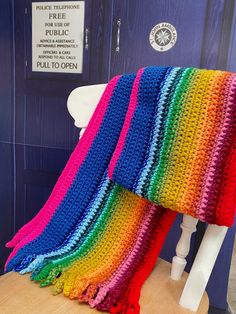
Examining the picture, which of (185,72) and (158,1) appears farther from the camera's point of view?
(158,1)

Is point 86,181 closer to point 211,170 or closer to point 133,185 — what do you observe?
point 133,185

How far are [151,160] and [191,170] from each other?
0.08 m

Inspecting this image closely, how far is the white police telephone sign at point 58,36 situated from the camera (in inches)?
42.3

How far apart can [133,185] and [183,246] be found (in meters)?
0.19

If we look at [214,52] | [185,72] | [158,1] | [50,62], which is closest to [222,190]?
[185,72]

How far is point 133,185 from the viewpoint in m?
0.55

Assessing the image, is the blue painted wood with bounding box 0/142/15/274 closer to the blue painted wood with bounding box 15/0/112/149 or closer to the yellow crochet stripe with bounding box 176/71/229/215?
the blue painted wood with bounding box 15/0/112/149

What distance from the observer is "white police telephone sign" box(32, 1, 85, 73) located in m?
1.07

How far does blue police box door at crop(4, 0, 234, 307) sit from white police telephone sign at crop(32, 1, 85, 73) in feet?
0.04

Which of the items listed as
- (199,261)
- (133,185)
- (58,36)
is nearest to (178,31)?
(58,36)

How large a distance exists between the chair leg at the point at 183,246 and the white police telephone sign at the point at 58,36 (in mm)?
744

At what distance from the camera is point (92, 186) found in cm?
64

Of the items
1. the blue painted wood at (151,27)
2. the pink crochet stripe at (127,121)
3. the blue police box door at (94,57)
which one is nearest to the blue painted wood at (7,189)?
the blue police box door at (94,57)

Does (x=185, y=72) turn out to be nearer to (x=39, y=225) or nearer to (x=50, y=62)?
(x=39, y=225)
